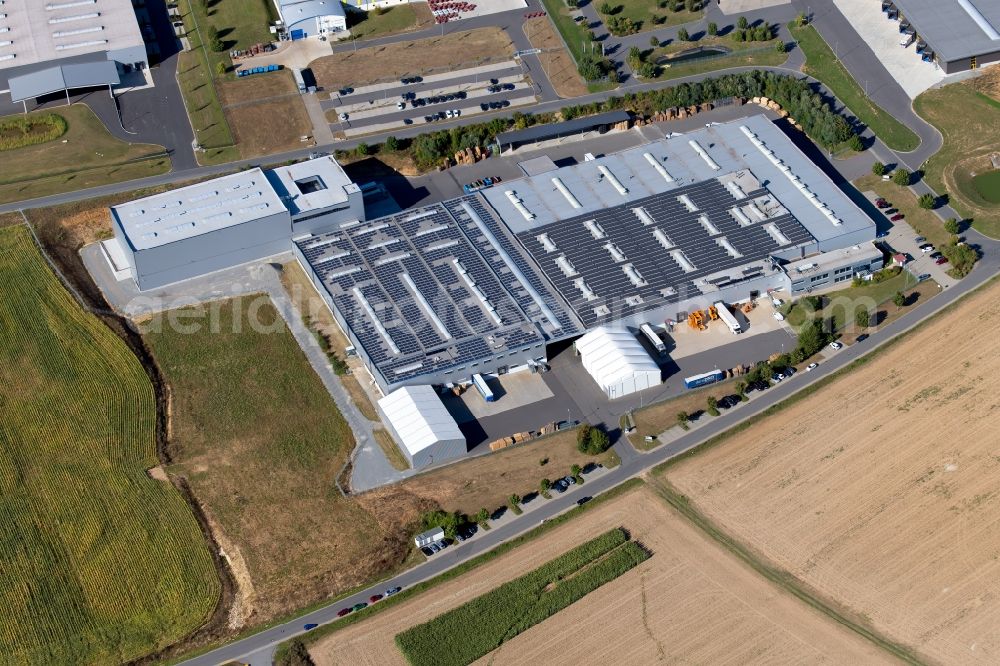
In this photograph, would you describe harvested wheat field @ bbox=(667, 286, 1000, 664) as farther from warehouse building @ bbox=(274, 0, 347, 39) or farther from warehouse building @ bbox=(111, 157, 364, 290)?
warehouse building @ bbox=(274, 0, 347, 39)

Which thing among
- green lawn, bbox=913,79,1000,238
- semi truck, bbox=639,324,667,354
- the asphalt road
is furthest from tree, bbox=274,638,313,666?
green lawn, bbox=913,79,1000,238

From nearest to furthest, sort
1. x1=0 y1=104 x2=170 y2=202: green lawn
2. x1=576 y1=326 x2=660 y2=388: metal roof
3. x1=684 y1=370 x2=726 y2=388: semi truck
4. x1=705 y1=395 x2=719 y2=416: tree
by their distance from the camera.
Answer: x1=705 y1=395 x2=719 y2=416: tree < x1=576 y1=326 x2=660 y2=388: metal roof < x1=684 y1=370 x2=726 y2=388: semi truck < x1=0 y1=104 x2=170 y2=202: green lawn

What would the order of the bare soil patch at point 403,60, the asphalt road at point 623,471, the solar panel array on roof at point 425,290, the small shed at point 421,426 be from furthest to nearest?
the bare soil patch at point 403,60
the solar panel array on roof at point 425,290
the small shed at point 421,426
the asphalt road at point 623,471

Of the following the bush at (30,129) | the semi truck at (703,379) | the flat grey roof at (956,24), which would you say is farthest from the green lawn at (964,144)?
the bush at (30,129)

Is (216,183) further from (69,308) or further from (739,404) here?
(739,404)

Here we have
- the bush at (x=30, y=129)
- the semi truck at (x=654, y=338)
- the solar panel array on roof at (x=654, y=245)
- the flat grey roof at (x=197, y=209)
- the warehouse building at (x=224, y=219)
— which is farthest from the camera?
the bush at (x=30, y=129)

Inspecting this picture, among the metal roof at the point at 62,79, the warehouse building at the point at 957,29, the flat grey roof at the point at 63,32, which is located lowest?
the warehouse building at the point at 957,29

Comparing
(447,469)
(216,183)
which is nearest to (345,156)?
(216,183)

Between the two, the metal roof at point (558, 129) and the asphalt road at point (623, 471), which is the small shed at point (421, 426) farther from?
the metal roof at point (558, 129)
